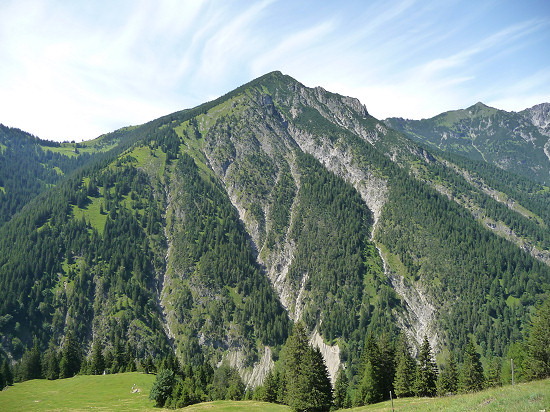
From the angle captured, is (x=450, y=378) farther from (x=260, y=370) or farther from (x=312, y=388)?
(x=260, y=370)

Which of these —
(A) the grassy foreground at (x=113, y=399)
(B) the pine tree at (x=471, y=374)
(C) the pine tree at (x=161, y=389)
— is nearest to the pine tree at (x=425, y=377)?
(A) the grassy foreground at (x=113, y=399)

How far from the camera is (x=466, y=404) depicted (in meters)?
34.5

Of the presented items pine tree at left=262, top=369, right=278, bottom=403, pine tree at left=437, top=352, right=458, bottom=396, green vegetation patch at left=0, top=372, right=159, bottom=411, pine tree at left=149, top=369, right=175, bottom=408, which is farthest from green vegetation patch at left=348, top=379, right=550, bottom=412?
pine tree at left=262, top=369, right=278, bottom=403

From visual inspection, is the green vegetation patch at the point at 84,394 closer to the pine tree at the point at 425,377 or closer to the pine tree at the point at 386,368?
the pine tree at the point at 386,368

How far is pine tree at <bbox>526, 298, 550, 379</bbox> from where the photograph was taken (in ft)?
202

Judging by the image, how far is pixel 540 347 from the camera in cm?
6241

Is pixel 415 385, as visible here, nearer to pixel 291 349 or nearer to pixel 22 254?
pixel 291 349

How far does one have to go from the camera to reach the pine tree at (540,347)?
61.4 metres

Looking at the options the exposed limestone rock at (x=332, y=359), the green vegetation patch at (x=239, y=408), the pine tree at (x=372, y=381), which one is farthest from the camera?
the exposed limestone rock at (x=332, y=359)

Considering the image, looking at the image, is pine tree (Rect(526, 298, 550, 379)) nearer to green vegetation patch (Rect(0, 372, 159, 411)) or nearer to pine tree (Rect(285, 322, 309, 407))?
pine tree (Rect(285, 322, 309, 407))

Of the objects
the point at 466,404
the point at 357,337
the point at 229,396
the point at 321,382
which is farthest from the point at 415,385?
the point at 357,337

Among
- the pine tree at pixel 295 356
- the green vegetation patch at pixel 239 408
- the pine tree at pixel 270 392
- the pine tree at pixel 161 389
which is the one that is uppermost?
the pine tree at pixel 295 356

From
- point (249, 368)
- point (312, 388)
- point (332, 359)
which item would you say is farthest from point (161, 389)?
point (332, 359)

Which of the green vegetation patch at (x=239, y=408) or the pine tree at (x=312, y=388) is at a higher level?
the pine tree at (x=312, y=388)
